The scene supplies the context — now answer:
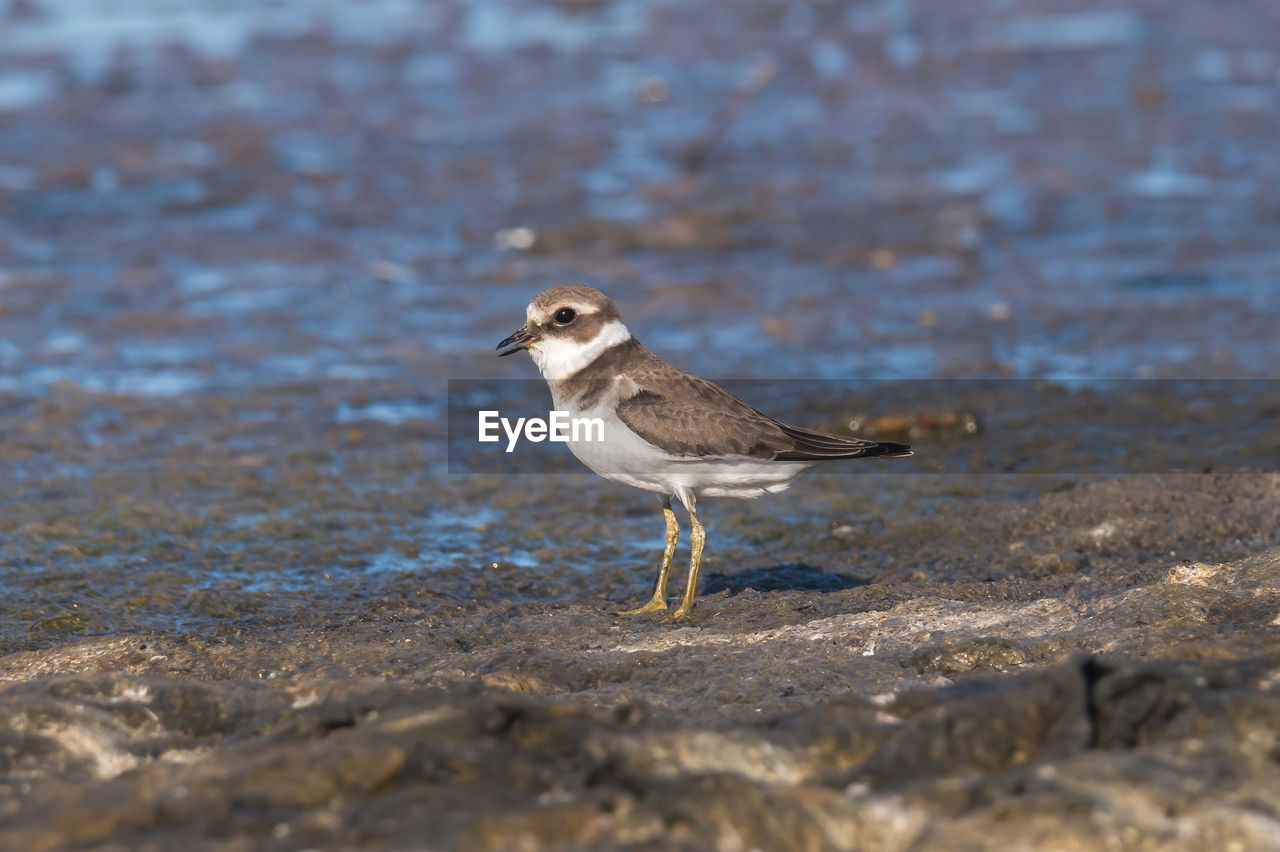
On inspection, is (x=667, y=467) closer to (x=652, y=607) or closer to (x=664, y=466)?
(x=664, y=466)

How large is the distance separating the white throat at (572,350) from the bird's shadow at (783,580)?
1.14m

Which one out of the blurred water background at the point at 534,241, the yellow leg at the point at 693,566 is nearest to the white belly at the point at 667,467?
the yellow leg at the point at 693,566

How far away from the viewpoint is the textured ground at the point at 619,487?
11.6ft

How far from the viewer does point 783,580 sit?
6.62m

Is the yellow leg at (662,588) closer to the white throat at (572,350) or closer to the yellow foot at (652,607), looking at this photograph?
the yellow foot at (652,607)

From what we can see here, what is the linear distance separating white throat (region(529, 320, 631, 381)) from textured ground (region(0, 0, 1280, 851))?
968 mm

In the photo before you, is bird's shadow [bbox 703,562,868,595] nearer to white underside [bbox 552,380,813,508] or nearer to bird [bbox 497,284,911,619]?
bird [bbox 497,284,911,619]

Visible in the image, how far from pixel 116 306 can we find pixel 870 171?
7.10 meters

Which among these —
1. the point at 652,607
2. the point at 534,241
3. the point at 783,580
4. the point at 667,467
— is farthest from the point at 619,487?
the point at 534,241

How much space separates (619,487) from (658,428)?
6.62 feet

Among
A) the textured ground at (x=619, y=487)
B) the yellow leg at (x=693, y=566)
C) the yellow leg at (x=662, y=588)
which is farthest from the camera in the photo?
the yellow leg at (x=662, y=588)

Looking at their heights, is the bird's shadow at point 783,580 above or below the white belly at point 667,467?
below

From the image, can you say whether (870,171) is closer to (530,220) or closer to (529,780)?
(530,220)

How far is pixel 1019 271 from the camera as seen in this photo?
12016 millimetres
